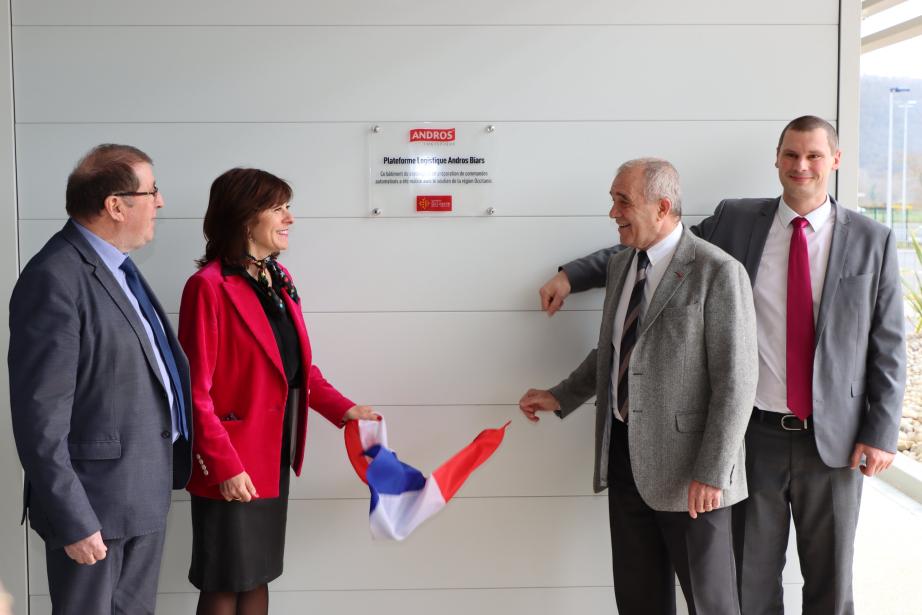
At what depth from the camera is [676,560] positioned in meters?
2.56

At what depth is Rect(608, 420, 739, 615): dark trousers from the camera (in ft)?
8.13

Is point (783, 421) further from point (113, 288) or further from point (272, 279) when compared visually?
point (113, 288)

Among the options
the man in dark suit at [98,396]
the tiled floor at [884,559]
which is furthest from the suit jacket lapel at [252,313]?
the tiled floor at [884,559]

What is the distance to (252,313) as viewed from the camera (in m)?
2.53

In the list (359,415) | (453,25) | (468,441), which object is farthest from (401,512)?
(453,25)

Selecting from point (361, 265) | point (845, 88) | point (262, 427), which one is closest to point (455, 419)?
point (361, 265)

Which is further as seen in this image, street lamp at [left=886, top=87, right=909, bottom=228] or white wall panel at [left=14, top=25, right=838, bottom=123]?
street lamp at [left=886, top=87, right=909, bottom=228]

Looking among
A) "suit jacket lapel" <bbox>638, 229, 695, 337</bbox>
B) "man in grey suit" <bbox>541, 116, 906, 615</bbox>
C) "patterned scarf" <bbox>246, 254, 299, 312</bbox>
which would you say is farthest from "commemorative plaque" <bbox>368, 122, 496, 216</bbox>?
"man in grey suit" <bbox>541, 116, 906, 615</bbox>

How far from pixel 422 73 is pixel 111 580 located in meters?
2.05

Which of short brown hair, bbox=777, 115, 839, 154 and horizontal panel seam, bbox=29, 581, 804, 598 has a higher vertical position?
short brown hair, bbox=777, 115, 839, 154

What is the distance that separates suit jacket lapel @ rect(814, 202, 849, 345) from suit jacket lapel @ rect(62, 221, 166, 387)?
2031mm

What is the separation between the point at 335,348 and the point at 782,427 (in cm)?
166

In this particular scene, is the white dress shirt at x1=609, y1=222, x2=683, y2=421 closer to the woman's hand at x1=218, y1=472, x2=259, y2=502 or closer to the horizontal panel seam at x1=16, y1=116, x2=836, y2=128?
the horizontal panel seam at x1=16, y1=116, x2=836, y2=128

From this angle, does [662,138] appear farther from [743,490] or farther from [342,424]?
[342,424]
